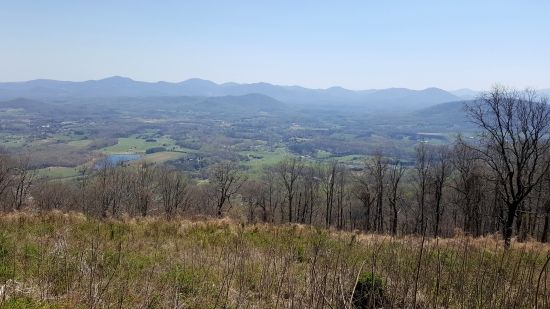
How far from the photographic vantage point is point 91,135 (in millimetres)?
136000

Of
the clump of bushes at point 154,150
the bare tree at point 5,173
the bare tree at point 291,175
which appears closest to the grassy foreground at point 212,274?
the bare tree at point 291,175

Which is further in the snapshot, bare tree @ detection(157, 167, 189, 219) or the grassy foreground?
bare tree @ detection(157, 167, 189, 219)

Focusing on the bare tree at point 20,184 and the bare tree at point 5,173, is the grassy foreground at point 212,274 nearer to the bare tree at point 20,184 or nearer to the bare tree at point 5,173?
the bare tree at point 5,173

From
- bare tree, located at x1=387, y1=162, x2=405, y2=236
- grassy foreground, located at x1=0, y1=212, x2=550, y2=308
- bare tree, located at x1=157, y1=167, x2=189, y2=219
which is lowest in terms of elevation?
bare tree, located at x1=157, y1=167, x2=189, y2=219

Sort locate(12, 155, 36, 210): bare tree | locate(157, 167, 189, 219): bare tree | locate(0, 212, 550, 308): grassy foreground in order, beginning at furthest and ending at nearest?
locate(157, 167, 189, 219): bare tree < locate(12, 155, 36, 210): bare tree < locate(0, 212, 550, 308): grassy foreground

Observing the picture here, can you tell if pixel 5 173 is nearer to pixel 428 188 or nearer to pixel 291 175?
pixel 291 175

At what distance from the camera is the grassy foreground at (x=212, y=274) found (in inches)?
160

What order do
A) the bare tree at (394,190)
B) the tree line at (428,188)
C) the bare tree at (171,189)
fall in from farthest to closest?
the bare tree at (171,189)
the bare tree at (394,190)
the tree line at (428,188)

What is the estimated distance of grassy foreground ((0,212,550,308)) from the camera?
4.07 metres

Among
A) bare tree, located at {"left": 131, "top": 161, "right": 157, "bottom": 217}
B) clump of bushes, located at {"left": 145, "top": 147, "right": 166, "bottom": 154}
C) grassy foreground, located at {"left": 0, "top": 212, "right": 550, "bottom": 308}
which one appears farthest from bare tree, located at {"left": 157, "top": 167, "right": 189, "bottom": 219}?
clump of bushes, located at {"left": 145, "top": 147, "right": 166, "bottom": 154}

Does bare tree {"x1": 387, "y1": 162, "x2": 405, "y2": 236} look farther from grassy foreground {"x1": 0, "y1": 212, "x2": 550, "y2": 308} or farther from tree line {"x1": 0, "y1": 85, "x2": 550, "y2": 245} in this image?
grassy foreground {"x1": 0, "y1": 212, "x2": 550, "y2": 308}

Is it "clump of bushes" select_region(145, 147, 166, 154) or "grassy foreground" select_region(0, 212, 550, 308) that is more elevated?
"grassy foreground" select_region(0, 212, 550, 308)

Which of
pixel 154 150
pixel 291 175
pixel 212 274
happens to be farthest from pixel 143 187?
pixel 154 150

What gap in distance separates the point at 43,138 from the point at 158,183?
106 meters
